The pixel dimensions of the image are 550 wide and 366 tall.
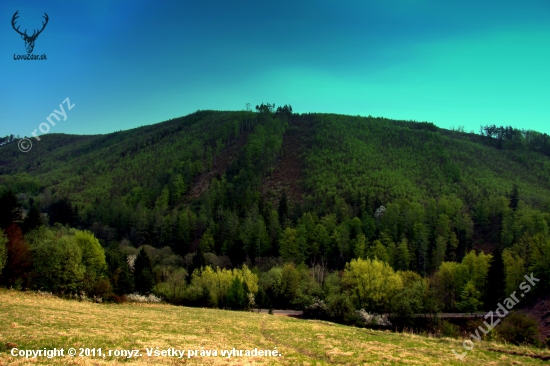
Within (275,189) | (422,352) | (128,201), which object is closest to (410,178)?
(275,189)

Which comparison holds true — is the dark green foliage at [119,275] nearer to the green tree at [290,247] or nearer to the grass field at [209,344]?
the grass field at [209,344]

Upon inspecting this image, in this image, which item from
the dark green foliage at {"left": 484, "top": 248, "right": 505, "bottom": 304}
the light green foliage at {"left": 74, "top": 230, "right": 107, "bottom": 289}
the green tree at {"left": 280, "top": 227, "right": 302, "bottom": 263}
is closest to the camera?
the light green foliage at {"left": 74, "top": 230, "right": 107, "bottom": 289}

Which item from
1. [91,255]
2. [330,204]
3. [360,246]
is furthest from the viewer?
[330,204]

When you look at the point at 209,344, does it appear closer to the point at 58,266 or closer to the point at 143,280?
the point at 58,266

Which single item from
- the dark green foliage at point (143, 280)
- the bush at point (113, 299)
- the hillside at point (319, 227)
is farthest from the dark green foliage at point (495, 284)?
the bush at point (113, 299)

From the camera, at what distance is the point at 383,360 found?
2120 centimetres

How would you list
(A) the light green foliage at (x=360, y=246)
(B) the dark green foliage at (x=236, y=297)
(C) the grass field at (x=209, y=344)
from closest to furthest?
(C) the grass field at (x=209, y=344)
(B) the dark green foliage at (x=236, y=297)
(A) the light green foliage at (x=360, y=246)

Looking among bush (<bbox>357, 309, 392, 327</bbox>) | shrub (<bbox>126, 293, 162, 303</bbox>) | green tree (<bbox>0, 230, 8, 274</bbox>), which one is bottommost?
shrub (<bbox>126, 293, 162, 303</bbox>)

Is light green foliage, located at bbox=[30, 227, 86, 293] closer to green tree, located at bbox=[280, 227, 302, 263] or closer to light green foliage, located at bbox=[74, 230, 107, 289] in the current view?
light green foliage, located at bbox=[74, 230, 107, 289]

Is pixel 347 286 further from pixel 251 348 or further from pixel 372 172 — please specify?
pixel 372 172

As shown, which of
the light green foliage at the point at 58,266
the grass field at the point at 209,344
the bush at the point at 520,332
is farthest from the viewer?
the light green foliage at the point at 58,266

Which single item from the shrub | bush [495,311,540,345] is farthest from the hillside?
bush [495,311,540,345]

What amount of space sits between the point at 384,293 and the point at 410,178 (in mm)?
109075

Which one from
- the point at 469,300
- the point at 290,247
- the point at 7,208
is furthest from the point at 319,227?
the point at 7,208
